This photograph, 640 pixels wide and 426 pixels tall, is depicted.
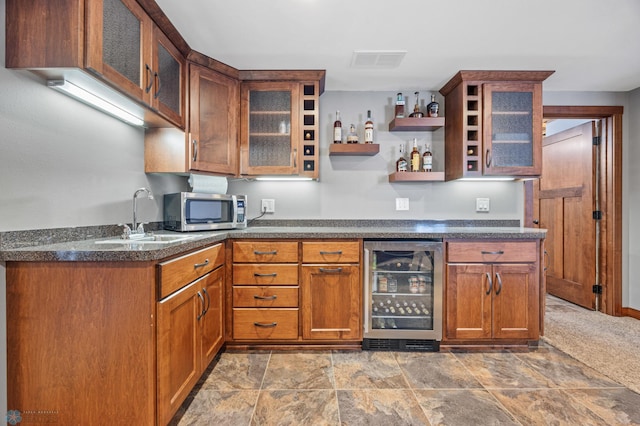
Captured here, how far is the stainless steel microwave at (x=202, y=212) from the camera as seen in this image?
2.20 meters

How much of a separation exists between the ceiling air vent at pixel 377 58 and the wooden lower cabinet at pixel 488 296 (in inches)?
56.4

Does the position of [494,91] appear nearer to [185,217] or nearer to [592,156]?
[592,156]

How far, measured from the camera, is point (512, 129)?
100 inches

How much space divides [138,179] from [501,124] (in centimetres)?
287

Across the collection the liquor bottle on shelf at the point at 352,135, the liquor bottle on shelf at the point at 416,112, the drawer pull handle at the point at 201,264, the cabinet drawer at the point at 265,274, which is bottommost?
the cabinet drawer at the point at 265,274

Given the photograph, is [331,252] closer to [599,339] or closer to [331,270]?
[331,270]

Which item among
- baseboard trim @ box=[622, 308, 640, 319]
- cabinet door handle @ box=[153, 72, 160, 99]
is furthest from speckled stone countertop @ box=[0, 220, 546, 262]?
baseboard trim @ box=[622, 308, 640, 319]

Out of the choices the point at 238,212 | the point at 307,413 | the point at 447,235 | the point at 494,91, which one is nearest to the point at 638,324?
the point at 447,235

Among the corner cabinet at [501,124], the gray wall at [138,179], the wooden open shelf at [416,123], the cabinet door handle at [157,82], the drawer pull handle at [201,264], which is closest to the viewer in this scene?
the gray wall at [138,179]

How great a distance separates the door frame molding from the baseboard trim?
1.1 inches

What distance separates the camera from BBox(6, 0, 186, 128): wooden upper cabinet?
126 centimetres

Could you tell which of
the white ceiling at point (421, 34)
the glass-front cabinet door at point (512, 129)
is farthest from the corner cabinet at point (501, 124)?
the white ceiling at point (421, 34)

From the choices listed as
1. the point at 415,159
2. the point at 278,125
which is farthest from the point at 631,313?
the point at 278,125

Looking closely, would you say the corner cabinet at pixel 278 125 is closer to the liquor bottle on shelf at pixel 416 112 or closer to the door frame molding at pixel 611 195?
the liquor bottle on shelf at pixel 416 112
